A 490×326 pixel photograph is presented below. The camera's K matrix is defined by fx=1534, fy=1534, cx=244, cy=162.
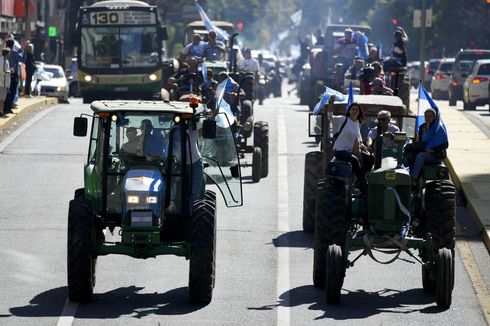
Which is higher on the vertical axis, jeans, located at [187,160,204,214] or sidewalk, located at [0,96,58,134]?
jeans, located at [187,160,204,214]

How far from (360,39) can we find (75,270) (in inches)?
1015

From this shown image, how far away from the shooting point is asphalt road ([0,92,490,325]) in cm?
1526

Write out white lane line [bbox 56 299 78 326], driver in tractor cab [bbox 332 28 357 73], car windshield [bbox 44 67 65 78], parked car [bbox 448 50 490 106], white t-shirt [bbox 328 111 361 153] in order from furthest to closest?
car windshield [bbox 44 67 65 78] → parked car [bbox 448 50 490 106] → driver in tractor cab [bbox 332 28 357 73] → white t-shirt [bbox 328 111 361 153] → white lane line [bbox 56 299 78 326]

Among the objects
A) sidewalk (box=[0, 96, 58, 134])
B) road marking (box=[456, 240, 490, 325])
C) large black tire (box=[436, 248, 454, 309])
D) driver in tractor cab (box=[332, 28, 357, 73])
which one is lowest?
road marking (box=[456, 240, 490, 325])

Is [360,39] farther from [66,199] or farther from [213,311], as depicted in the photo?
[213,311]

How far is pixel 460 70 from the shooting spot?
54.8 meters

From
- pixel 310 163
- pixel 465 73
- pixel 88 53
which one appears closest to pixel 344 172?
pixel 310 163

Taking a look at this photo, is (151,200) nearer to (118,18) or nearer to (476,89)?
(118,18)

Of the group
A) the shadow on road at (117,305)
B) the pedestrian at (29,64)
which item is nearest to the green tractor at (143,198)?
the shadow on road at (117,305)

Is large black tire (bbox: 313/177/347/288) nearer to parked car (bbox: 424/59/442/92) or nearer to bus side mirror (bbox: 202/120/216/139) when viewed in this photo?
bus side mirror (bbox: 202/120/216/139)

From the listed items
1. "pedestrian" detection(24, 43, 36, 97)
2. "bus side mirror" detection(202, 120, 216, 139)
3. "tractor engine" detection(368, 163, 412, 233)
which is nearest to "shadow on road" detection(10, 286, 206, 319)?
"bus side mirror" detection(202, 120, 216, 139)

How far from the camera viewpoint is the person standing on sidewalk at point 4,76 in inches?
1379

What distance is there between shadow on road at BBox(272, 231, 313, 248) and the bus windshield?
26.2m

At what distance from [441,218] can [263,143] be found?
11.5 meters
